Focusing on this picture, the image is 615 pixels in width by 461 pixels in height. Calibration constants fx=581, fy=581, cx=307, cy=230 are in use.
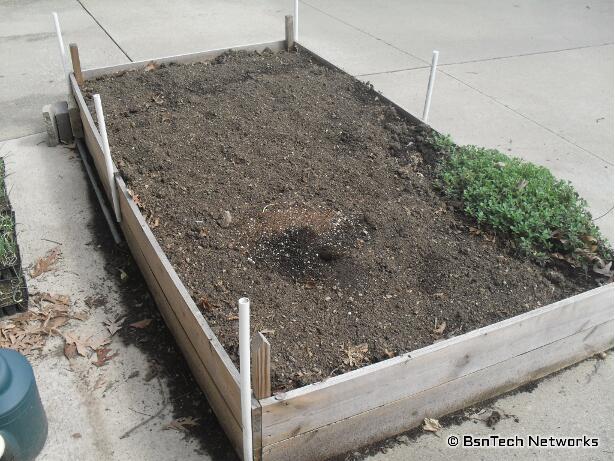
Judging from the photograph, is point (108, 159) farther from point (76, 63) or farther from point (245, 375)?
point (245, 375)

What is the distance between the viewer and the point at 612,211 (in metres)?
4.76

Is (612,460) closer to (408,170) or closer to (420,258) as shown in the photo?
(420,258)

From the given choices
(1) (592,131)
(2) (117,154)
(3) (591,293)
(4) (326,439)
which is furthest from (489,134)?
(4) (326,439)

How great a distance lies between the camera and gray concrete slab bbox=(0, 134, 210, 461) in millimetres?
2807

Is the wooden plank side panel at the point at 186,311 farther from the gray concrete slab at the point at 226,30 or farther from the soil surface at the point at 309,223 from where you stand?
the gray concrete slab at the point at 226,30

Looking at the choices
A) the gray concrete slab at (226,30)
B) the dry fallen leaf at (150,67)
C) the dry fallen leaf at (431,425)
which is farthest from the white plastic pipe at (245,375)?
the gray concrete slab at (226,30)

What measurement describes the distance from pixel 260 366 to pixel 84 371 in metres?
1.42

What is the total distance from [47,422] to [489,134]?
470 centimetres

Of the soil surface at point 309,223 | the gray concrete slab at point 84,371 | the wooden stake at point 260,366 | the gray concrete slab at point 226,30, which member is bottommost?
the gray concrete slab at point 84,371

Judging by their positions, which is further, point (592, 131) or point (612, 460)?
point (592, 131)

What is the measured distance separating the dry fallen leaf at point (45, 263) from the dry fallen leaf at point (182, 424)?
160 cm

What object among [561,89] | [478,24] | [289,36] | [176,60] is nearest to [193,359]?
[176,60]

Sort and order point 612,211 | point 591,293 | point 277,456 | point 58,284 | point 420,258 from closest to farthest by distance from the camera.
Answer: point 277,456 → point 591,293 → point 420,258 → point 58,284 → point 612,211

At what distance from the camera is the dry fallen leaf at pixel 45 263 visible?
12.7ft
